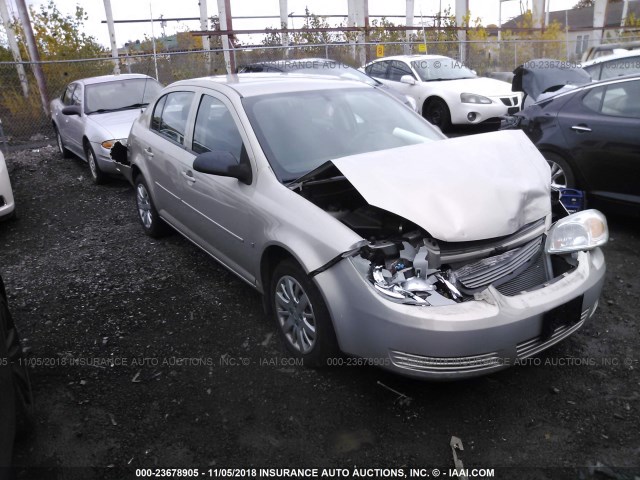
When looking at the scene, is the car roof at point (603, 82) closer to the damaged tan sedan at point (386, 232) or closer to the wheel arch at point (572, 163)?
the wheel arch at point (572, 163)

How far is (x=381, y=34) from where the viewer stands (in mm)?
19000

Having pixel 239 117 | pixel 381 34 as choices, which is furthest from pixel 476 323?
pixel 381 34

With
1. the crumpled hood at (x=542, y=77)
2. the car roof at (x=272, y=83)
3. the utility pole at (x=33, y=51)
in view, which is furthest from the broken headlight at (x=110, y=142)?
the crumpled hood at (x=542, y=77)

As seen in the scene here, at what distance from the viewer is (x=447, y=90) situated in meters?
9.85

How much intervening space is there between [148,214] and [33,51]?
907cm

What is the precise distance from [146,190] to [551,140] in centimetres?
417

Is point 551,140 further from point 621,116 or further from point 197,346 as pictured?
point 197,346

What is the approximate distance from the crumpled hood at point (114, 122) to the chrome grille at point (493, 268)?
5.89 metres

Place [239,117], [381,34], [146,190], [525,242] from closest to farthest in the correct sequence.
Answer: [525,242] < [239,117] < [146,190] < [381,34]

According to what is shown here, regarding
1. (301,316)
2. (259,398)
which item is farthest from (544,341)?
(259,398)

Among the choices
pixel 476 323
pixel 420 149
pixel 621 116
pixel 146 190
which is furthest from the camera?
pixel 146 190

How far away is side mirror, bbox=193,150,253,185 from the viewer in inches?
134

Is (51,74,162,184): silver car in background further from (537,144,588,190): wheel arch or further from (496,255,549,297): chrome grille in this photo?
(496,255,549,297): chrome grille

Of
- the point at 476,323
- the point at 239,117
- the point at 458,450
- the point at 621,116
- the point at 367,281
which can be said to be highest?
the point at 239,117
